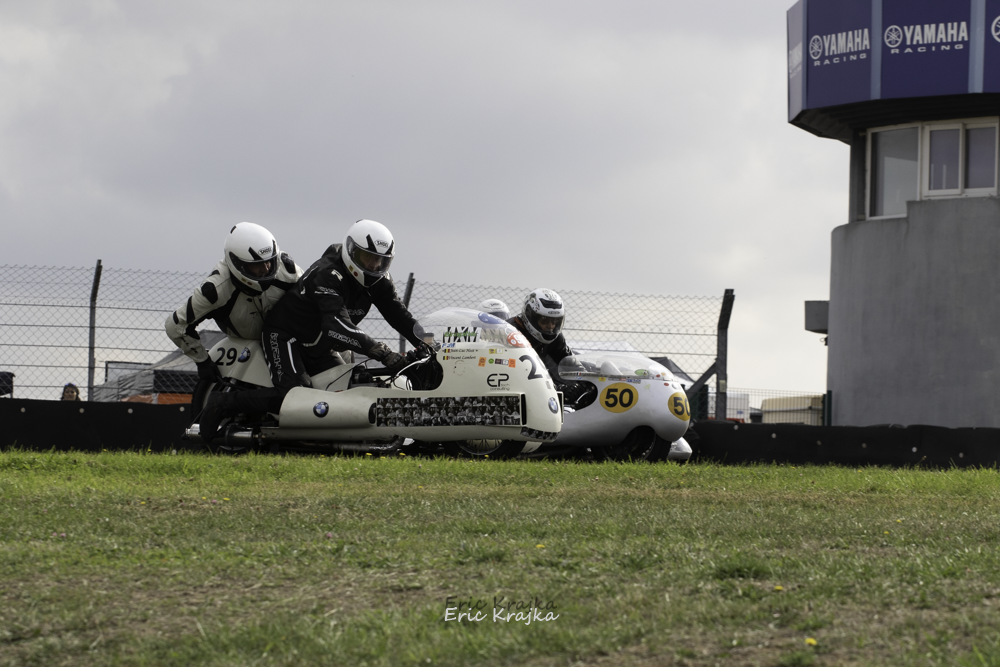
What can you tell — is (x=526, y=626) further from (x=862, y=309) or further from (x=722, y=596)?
(x=862, y=309)

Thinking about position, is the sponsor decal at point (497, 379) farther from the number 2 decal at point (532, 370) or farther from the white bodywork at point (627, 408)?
the white bodywork at point (627, 408)

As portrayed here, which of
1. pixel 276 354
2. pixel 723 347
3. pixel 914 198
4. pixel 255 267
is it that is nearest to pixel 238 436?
pixel 276 354

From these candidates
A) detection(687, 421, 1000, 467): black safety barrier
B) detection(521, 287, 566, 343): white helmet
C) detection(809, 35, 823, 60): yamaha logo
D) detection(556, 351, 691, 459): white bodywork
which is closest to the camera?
detection(556, 351, 691, 459): white bodywork

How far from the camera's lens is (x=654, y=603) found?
3.60 meters

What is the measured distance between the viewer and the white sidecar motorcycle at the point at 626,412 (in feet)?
37.2

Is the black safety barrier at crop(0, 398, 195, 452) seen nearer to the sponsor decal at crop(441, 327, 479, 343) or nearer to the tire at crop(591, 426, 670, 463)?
the sponsor decal at crop(441, 327, 479, 343)

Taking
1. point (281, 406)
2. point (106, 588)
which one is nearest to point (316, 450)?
point (281, 406)

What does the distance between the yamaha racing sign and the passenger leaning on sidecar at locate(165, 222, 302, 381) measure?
13763mm

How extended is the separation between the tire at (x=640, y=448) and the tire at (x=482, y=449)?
1.27m

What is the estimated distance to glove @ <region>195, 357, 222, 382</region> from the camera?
10.9m

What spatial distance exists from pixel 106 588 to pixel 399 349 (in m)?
8.67

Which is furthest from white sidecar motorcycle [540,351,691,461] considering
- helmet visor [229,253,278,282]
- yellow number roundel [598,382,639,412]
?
helmet visor [229,253,278,282]

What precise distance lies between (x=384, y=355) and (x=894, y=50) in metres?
14.3

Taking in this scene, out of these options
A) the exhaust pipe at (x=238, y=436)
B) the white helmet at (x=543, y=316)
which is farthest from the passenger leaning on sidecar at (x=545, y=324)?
the exhaust pipe at (x=238, y=436)
